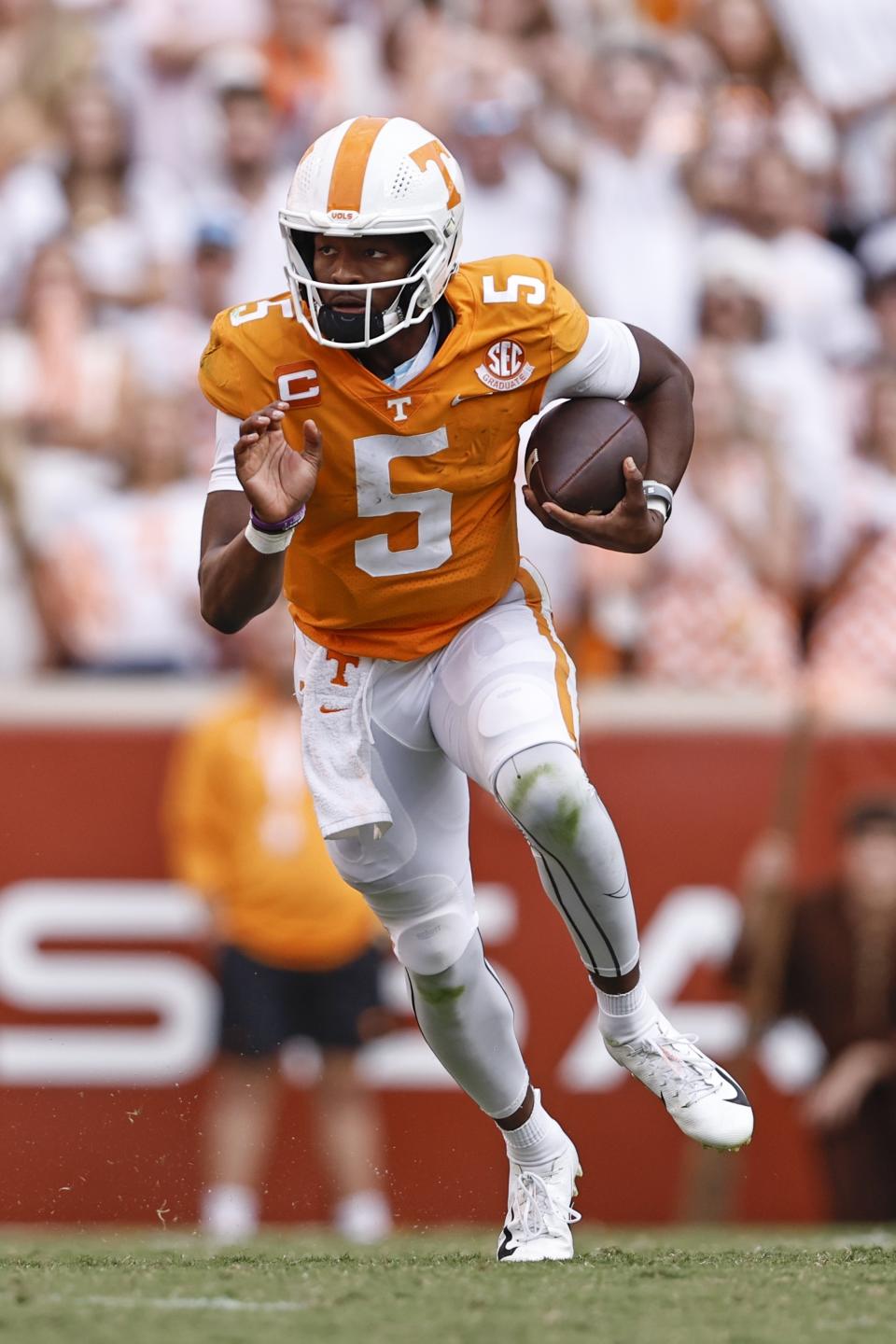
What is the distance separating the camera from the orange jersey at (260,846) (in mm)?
6809

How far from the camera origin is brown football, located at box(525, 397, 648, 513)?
4.10 m

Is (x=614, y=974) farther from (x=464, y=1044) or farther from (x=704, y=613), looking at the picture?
(x=704, y=613)

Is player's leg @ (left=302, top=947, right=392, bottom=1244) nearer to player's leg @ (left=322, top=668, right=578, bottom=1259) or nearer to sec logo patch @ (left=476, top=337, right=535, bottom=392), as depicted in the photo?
player's leg @ (left=322, top=668, right=578, bottom=1259)

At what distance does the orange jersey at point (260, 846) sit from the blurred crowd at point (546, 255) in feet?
1.42

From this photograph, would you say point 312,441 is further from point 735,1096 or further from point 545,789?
point 735,1096

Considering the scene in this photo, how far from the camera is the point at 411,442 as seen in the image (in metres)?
4.04

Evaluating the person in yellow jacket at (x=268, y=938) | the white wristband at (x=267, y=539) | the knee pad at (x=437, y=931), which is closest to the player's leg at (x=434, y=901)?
the knee pad at (x=437, y=931)

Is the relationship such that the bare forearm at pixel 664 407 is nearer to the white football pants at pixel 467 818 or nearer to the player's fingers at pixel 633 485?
the player's fingers at pixel 633 485

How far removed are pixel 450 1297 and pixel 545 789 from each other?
35.3 inches

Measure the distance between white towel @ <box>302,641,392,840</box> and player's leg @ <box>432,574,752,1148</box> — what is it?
0.15 meters

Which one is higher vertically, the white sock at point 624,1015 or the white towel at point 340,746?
the white towel at point 340,746

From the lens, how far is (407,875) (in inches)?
168

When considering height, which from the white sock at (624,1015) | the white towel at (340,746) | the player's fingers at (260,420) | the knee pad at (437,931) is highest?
the player's fingers at (260,420)

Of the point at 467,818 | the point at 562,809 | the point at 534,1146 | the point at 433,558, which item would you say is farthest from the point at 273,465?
the point at 534,1146
